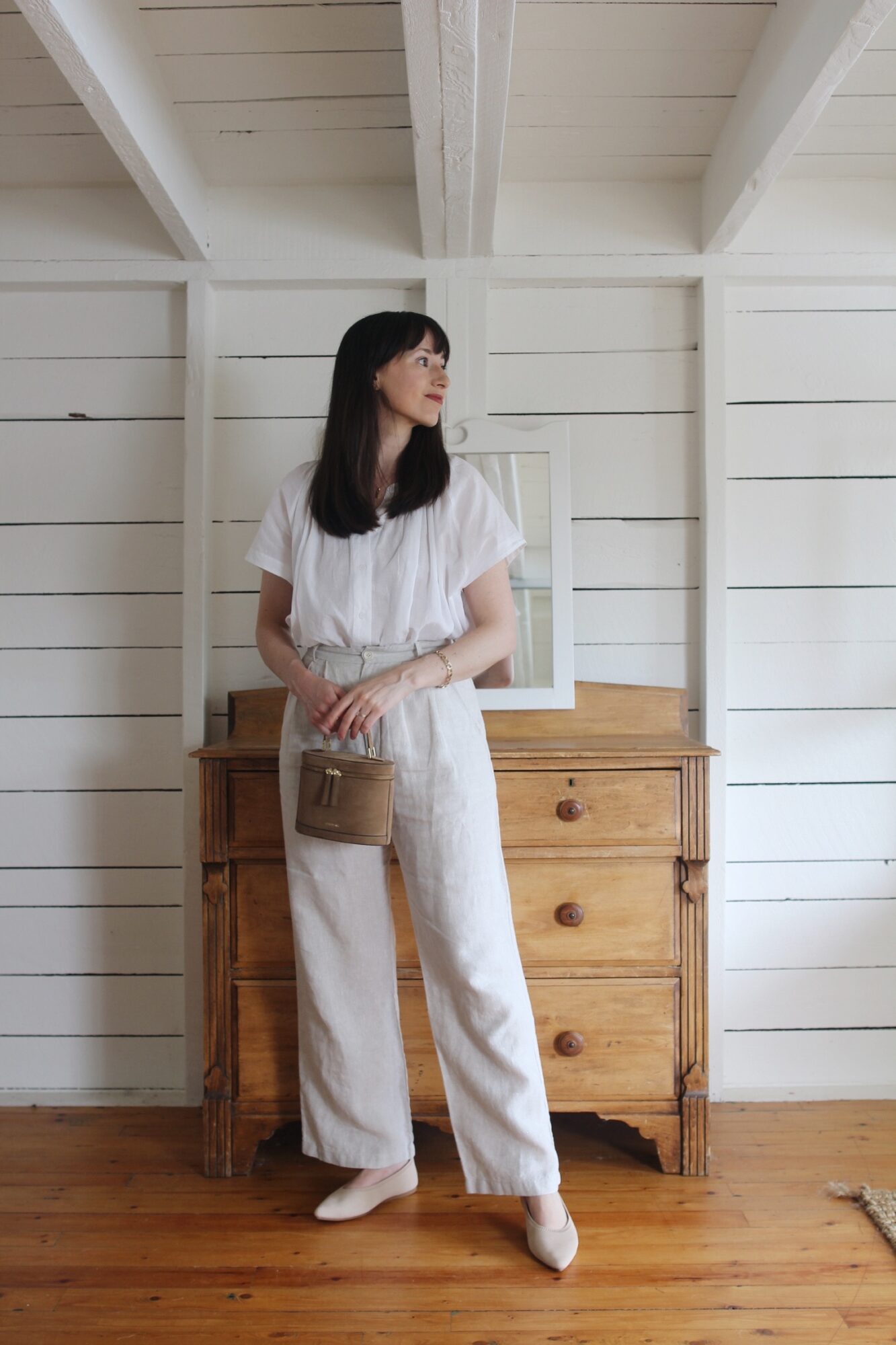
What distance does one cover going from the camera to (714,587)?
2.38 meters

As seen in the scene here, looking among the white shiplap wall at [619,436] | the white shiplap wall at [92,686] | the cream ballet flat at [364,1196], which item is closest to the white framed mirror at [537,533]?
the white shiplap wall at [619,436]

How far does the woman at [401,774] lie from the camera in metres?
1.76

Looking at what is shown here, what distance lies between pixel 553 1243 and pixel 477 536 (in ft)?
4.25

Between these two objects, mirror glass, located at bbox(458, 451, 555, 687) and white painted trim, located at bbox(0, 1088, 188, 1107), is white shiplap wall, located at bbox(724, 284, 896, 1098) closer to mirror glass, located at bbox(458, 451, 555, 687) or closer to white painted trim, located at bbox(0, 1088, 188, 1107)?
mirror glass, located at bbox(458, 451, 555, 687)

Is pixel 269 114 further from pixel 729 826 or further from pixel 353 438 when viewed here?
pixel 729 826

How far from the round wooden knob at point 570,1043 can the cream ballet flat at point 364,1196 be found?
0.38 meters

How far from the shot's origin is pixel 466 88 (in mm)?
1677

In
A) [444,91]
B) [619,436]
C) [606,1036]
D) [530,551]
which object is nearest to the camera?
[444,91]

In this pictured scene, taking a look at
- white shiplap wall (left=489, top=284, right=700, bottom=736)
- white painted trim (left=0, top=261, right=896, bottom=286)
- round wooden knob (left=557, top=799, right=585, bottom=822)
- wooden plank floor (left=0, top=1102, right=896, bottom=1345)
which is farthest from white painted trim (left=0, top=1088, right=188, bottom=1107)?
white painted trim (left=0, top=261, right=896, bottom=286)

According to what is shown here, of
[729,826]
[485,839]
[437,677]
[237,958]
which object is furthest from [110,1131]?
[729,826]

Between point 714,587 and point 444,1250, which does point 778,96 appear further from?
point 444,1250

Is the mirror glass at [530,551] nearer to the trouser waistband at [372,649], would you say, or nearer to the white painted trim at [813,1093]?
the trouser waistband at [372,649]

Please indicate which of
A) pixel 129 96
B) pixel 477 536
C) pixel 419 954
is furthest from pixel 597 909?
pixel 129 96

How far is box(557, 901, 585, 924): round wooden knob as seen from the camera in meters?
2.00
